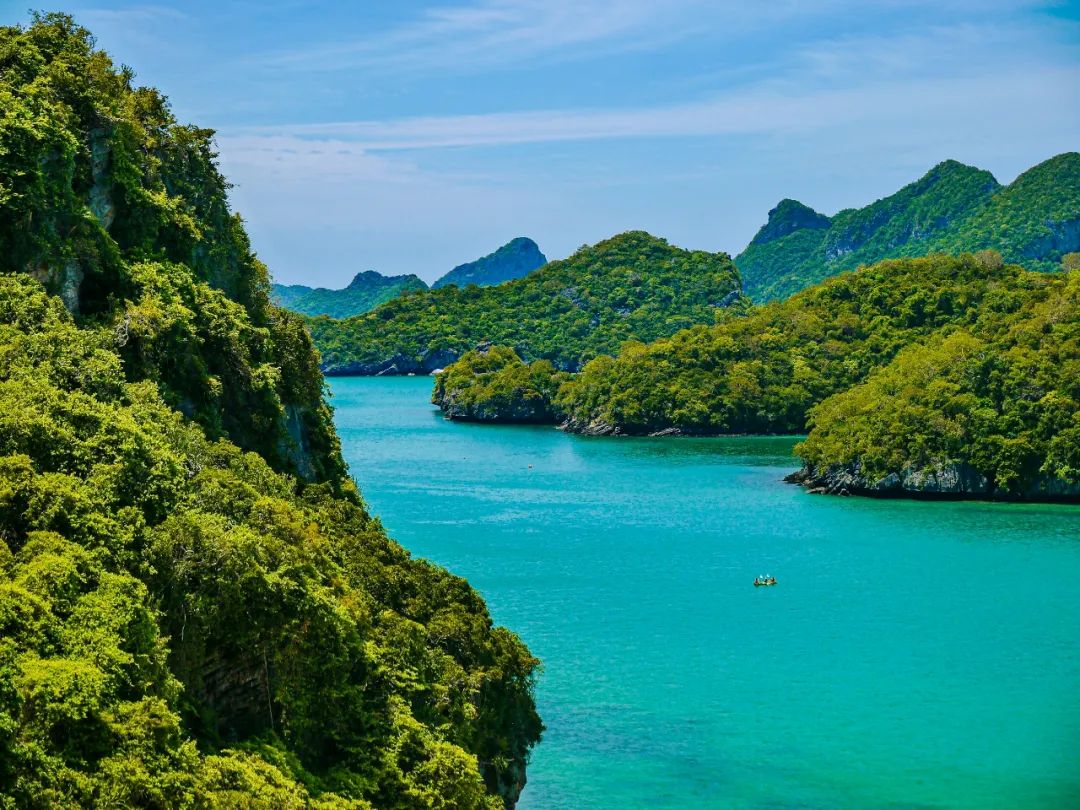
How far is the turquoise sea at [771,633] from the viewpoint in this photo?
25.5 m

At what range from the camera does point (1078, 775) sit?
84.1 feet

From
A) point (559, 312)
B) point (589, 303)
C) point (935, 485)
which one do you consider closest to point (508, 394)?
point (935, 485)

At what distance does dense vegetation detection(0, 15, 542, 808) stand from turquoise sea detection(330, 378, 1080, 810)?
5053 millimetres

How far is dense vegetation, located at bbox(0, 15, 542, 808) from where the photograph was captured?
13.6 m

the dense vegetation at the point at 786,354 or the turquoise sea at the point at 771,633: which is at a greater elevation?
the dense vegetation at the point at 786,354

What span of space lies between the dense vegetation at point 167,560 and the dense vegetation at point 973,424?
129 ft

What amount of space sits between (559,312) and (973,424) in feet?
324

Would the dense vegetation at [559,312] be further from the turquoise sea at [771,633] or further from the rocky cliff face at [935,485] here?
the turquoise sea at [771,633]

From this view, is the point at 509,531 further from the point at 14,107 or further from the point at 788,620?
the point at 14,107

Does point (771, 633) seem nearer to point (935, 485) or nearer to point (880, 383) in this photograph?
point (935, 485)

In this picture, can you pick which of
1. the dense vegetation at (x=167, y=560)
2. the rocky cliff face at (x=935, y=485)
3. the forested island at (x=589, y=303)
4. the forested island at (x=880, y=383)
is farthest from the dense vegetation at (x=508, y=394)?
the dense vegetation at (x=167, y=560)

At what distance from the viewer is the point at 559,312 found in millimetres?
158125

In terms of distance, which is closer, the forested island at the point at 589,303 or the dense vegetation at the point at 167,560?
the dense vegetation at the point at 167,560

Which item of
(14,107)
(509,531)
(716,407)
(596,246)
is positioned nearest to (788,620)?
(509,531)
